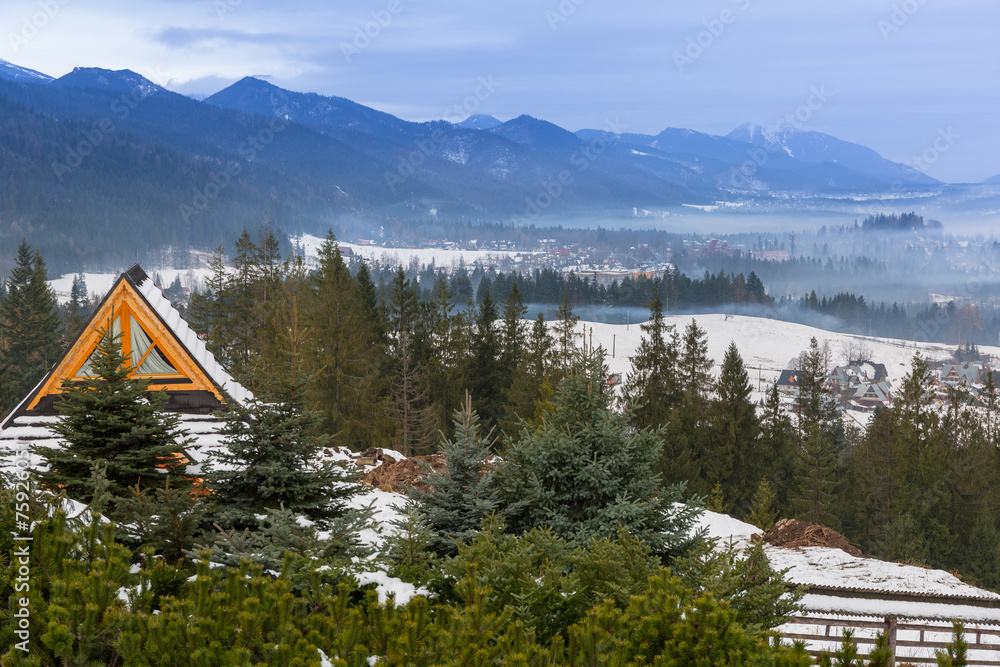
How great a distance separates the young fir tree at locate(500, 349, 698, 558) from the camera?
9758 millimetres

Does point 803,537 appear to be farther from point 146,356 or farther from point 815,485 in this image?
point 815,485

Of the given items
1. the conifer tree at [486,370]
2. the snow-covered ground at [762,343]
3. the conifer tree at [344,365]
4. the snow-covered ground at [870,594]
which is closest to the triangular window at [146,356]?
the snow-covered ground at [870,594]

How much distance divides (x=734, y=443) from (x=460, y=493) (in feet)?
107

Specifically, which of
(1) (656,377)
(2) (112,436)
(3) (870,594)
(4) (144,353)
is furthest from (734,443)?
(2) (112,436)

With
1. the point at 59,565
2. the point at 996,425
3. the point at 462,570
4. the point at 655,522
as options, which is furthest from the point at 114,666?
the point at 996,425

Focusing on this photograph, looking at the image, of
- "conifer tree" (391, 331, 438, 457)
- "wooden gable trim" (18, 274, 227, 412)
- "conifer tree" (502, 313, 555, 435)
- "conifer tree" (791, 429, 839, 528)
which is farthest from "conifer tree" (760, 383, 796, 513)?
"wooden gable trim" (18, 274, 227, 412)

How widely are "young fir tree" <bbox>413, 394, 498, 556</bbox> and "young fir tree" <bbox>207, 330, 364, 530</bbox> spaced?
4.23 feet

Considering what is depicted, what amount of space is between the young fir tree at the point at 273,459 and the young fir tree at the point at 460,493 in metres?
1.29

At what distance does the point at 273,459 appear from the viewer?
29.3 feet

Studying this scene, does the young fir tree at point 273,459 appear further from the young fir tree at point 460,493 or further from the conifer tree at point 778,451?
the conifer tree at point 778,451

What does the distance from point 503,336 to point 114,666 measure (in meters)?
43.6

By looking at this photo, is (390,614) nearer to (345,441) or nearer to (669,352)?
(345,441)

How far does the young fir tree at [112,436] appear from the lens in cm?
904

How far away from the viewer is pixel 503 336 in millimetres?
47750
